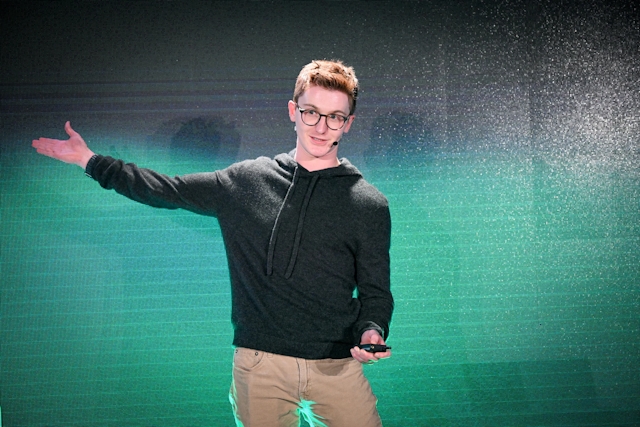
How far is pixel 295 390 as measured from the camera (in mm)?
2164

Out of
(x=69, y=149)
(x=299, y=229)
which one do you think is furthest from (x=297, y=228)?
(x=69, y=149)

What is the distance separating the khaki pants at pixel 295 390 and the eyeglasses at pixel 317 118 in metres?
0.81

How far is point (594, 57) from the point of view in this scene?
9.53 ft

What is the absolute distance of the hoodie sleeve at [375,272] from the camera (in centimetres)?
217

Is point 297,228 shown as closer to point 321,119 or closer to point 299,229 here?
point 299,229

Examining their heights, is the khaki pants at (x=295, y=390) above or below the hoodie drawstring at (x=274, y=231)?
below

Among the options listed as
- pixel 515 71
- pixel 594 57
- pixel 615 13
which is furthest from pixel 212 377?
pixel 615 13

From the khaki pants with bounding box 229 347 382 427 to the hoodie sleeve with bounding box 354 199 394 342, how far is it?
0.61ft

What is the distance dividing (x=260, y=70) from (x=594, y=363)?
197 cm

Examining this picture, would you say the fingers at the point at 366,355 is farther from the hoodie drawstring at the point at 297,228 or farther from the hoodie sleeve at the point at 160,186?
the hoodie sleeve at the point at 160,186

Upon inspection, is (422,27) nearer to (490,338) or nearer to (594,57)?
(594,57)

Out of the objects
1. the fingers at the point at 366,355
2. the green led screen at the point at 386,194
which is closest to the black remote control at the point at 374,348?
the fingers at the point at 366,355

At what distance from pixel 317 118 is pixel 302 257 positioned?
0.49 meters

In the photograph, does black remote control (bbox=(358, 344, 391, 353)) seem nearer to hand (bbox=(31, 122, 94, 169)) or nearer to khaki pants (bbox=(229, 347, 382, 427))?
khaki pants (bbox=(229, 347, 382, 427))
